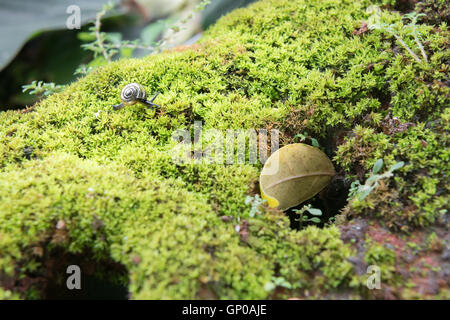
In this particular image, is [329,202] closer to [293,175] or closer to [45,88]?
[293,175]

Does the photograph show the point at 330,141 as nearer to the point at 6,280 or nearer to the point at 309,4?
the point at 309,4

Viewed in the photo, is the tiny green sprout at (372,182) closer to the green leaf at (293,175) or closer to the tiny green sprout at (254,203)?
the green leaf at (293,175)

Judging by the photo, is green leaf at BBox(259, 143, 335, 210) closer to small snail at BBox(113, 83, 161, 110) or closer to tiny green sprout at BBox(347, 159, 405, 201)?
tiny green sprout at BBox(347, 159, 405, 201)

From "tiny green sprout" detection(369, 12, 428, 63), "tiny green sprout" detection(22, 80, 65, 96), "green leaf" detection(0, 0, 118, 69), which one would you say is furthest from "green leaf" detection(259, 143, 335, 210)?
"green leaf" detection(0, 0, 118, 69)

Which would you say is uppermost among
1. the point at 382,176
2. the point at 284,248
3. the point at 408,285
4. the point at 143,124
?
the point at 143,124

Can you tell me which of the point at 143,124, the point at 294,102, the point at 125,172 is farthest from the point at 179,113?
the point at 294,102
